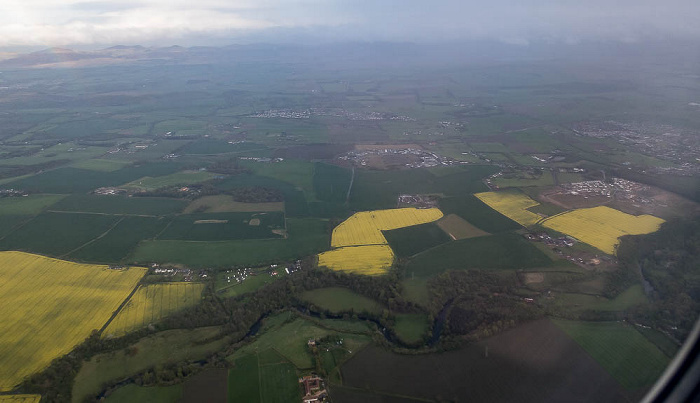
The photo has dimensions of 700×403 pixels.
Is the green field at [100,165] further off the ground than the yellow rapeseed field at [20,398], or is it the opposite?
the green field at [100,165]

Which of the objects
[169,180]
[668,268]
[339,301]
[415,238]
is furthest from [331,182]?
[668,268]

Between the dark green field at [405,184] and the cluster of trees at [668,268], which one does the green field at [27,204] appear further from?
the cluster of trees at [668,268]

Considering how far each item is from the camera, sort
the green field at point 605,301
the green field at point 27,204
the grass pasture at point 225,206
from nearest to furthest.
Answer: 1. the green field at point 605,301
2. the green field at point 27,204
3. the grass pasture at point 225,206

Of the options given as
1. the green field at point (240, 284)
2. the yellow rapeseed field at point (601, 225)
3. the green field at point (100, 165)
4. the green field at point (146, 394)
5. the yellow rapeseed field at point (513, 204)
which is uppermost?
the yellow rapeseed field at point (601, 225)

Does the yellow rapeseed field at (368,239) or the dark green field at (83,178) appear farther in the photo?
the dark green field at (83,178)

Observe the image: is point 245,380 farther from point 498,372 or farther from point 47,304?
point 47,304

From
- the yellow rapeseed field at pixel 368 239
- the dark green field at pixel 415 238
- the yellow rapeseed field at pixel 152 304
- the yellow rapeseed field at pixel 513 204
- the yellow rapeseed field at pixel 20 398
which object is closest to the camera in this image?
the yellow rapeseed field at pixel 20 398

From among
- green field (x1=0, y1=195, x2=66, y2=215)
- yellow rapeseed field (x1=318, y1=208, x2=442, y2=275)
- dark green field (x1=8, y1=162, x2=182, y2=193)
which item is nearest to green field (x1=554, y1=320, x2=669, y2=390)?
yellow rapeseed field (x1=318, y1=208, x2=442, y2=275)

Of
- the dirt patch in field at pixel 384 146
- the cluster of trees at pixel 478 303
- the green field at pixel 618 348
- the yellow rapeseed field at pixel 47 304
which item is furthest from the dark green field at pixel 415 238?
the dirt patch in field at pixel 384 146
